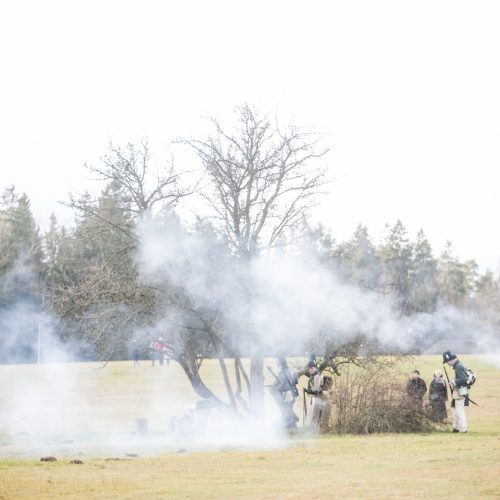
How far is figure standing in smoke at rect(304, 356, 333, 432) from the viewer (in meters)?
23.4

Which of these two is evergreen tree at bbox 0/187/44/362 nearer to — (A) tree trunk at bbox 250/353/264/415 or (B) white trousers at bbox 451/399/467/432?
(A) tree trunk at bbox 250/353/264/415

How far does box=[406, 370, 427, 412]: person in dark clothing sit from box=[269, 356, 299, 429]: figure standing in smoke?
309 centimetres

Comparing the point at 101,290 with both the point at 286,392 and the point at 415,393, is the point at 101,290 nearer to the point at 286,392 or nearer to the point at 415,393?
the point at 286,392

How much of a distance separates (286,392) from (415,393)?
3.54m

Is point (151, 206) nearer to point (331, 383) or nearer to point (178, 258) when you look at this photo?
point (178, 258)

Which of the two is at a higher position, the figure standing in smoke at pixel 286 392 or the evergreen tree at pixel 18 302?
the evergreen tree at pixel 18 302

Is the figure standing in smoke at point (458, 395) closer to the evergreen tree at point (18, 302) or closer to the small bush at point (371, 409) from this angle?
the small bush at point (371, 409)

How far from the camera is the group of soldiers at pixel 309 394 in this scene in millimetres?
23495

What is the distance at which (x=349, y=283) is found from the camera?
82.6 ft

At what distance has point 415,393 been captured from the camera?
23906 millimetres

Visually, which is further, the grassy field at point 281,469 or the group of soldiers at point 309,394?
the group of soldiers at point 309,394

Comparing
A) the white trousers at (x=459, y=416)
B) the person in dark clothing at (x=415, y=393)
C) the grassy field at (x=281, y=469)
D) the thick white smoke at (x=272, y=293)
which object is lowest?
the grassy field at (x=281, y=469)

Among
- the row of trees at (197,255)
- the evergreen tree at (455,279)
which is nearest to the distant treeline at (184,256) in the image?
the row of trees at (197,255)

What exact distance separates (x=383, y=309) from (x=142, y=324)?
708 cm
